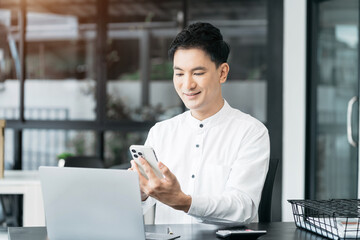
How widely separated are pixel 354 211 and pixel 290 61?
3164 millimetres

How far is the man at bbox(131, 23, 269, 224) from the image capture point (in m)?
2.01

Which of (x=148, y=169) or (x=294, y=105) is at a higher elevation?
(x=294, y=105)

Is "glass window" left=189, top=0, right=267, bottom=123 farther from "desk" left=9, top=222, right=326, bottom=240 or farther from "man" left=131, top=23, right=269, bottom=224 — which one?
"desk" left=9, top=222, right=326, bottom=240

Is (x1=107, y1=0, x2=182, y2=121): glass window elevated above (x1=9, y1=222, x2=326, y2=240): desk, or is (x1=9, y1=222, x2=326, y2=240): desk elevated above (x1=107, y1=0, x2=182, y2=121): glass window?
(x1=107, y1=0, x2=182, y2=121): glass window

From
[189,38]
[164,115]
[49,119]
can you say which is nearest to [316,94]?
[164,115]

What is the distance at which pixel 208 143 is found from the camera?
2.31 meters

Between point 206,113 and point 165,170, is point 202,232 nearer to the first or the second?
point 165,170

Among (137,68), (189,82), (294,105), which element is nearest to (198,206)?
(189,82)

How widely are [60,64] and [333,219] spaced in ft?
12.6

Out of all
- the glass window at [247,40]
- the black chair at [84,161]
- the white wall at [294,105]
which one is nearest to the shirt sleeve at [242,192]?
the black chair at [84,161]

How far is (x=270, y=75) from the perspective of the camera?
4.94 metres

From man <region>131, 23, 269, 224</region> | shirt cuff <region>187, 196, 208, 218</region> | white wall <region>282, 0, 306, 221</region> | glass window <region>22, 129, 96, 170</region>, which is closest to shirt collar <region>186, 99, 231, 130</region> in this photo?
man <region>131, 23, 269, 224</region>

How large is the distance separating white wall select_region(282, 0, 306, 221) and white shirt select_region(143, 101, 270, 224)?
2464 mm

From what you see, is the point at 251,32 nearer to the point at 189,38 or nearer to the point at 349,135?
the point at 349,135
